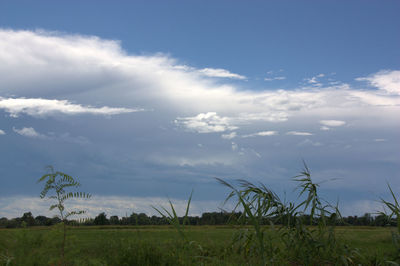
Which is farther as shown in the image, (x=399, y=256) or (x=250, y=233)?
(x=250, y=233)

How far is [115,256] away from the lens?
18.0 ft

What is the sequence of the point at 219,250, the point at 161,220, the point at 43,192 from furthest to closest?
the point at 219,250 < the point at 161,220 < the point at 43,192

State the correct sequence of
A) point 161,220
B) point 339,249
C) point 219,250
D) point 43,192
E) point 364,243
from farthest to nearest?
point 364,243
point 219,250
point 339,249
point 161,220
point 43,192

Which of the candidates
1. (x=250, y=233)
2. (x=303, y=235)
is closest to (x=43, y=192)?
(x=250, y=233)

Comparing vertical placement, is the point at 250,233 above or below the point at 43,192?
below

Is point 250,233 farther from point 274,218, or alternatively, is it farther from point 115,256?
point 115,256

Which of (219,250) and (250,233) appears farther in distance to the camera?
(219,250)

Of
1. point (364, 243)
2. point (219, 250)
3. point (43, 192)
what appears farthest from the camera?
point (364, 243)

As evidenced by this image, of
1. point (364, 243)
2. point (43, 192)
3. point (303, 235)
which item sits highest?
point (43, 192)

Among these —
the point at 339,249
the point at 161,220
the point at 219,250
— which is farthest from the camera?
the point at 219,250

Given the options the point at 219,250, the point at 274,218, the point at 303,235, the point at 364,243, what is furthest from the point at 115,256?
the point at 364,243

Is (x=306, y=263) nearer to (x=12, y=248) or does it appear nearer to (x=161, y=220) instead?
(x=161, y=220)

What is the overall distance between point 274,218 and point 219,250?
3.09 meters

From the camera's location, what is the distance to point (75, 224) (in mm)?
5203
